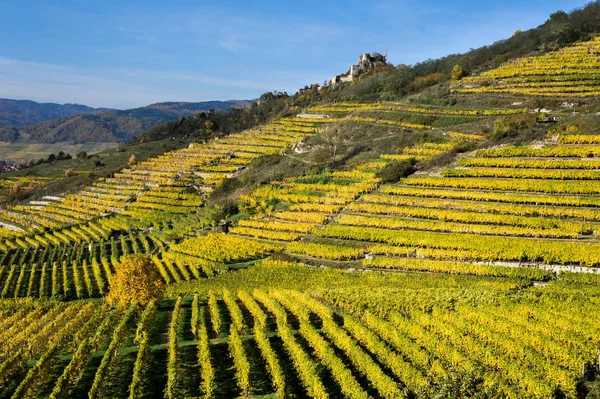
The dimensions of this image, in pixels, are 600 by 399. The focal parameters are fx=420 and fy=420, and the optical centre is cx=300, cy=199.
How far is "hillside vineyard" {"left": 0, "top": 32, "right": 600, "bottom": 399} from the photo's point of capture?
24.0 meters

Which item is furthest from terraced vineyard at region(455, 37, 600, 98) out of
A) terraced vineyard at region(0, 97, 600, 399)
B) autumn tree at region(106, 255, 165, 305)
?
autumn tree at region(106, 255, 165, 305)

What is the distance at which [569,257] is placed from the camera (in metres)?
35.2

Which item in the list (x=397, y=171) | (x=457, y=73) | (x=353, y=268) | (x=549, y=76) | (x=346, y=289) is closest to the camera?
(x=346, y=289)

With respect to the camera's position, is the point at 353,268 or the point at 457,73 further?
the point at 457,73

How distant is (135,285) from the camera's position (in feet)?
130

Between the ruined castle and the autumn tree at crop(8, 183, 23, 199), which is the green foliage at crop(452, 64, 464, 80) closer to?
the ruined castle

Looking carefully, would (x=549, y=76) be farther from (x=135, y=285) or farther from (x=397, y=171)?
(x=135, y=285)

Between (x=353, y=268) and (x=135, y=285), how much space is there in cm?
2203

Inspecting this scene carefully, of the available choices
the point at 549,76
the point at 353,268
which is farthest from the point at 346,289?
the point at 549,76

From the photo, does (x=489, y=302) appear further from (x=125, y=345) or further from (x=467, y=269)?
(x=125, y=345)

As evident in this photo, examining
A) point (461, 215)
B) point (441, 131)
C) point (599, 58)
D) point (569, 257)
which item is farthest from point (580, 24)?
point (569, 257)

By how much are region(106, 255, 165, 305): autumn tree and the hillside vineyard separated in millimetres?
529

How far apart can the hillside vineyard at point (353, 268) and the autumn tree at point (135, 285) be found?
53cm

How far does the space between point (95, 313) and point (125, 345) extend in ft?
26.9
